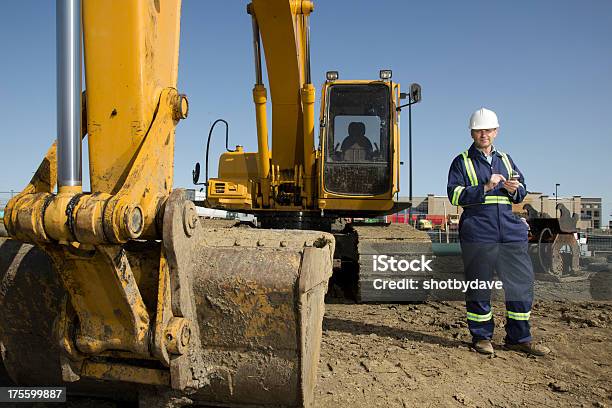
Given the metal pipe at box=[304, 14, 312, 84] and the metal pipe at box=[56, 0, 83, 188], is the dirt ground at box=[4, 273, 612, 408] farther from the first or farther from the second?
the metal pipe at box=[304, 14, 312, 84]

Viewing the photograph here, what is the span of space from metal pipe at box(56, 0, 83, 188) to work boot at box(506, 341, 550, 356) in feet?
11.9

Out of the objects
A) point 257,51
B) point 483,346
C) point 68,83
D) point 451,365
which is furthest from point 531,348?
point 257,51

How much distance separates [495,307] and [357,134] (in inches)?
105

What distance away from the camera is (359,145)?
21.2 ft

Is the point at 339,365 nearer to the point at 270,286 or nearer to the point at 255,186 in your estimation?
the point at 270,286

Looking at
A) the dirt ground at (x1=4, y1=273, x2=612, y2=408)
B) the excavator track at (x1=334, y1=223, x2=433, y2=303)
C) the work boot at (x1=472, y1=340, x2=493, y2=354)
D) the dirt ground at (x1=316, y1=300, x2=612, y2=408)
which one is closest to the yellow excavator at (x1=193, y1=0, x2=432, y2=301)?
the excavator track at (x1=334, y1=223, x2=433, y2=303)

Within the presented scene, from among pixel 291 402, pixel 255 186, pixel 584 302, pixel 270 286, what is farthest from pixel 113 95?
pixel 584 302

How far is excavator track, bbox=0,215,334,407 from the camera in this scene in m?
2.14

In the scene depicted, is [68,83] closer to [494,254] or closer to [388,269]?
[494,254]

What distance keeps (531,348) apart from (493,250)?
2.70 feet

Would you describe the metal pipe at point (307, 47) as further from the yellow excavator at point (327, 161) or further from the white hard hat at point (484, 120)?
the white hard hat at point (484, 120)

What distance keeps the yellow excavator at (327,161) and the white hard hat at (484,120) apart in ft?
4.94

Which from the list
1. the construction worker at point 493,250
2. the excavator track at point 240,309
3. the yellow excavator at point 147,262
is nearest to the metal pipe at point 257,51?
the construction worker at point 493,250

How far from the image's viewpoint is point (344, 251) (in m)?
6.33
